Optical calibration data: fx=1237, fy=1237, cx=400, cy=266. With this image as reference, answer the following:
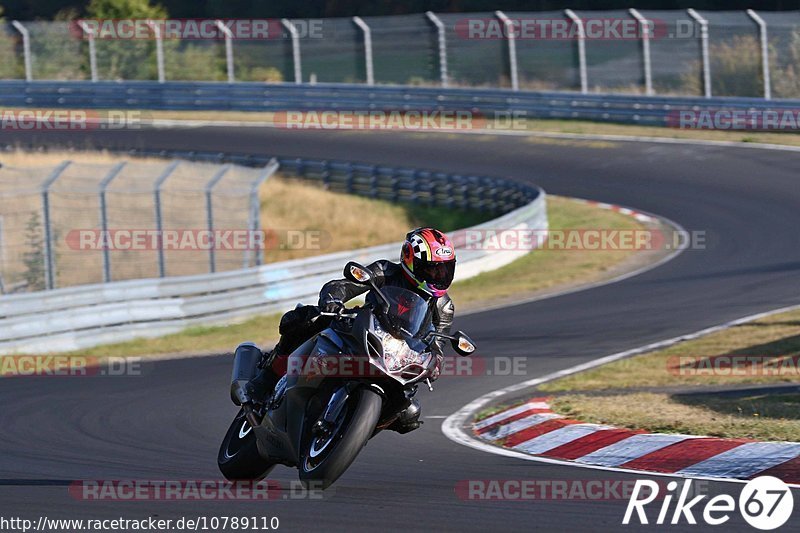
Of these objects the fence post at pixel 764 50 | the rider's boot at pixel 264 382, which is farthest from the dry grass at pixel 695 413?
the fence post at pixel 764 50

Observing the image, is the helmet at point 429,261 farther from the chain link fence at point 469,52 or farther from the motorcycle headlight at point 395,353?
the chain link fence at point 469,52

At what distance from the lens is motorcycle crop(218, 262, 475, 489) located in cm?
691

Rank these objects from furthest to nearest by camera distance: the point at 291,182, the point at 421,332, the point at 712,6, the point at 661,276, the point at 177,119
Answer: the point at 712,6 → the point at 177,119 → the point at 291,182 → the point at 661,276 → the point at 421,332

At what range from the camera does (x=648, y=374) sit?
42.1 feet

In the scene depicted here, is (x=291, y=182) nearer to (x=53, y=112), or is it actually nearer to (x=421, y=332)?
(x=53, y=112)

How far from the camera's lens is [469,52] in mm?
35812

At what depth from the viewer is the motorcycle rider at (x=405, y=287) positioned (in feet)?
24.1

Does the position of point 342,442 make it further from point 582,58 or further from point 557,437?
point 582,58

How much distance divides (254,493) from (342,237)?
65.7 feet

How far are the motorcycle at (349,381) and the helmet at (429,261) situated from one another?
0.15m

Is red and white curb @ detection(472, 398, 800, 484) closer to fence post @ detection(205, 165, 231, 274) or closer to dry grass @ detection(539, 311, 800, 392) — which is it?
dry grass @ detection(539, 311, 800, 392)

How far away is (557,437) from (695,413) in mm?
1392

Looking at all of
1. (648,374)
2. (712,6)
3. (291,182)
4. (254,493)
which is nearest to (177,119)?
(291,182)

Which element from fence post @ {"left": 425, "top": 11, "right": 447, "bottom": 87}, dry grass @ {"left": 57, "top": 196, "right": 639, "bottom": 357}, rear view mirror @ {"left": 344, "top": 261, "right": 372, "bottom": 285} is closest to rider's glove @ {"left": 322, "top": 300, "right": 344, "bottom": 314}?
rear view mirror @ {"left": 344, "top": 261, "right": 372, "bottom": 285}
